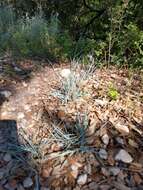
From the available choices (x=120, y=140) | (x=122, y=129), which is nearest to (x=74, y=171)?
(x=120, y=140)

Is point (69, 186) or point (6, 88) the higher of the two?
point (6, 88)

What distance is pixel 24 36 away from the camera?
492cm

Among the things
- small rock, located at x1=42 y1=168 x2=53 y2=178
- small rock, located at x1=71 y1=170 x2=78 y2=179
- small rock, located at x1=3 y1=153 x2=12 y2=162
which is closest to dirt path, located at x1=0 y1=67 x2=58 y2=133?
small rock, located at x1=3 y1=153 x2=12 y2=162

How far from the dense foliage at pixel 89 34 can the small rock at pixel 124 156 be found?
1596 millimetres

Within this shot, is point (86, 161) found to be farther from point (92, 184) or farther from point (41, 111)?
point (41, 111)

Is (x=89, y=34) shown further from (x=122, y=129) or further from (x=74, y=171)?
(x=74, y=171)

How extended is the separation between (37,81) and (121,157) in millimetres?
1372

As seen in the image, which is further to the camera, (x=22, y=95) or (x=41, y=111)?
(x=22, y=95)

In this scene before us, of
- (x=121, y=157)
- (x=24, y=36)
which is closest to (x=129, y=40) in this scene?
(x=24, y=36)

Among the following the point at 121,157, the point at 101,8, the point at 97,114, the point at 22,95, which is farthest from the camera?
the point at 101,8

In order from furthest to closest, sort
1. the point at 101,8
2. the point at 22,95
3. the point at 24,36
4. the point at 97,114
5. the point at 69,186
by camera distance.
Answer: the point at 101,8 → the point at 24,36 → the point at 22,95 → the point at 97,114 → the point at 69,186

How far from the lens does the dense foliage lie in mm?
4461

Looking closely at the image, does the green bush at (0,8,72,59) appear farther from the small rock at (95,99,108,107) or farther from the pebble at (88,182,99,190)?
the pebble at (88,182,99,190)

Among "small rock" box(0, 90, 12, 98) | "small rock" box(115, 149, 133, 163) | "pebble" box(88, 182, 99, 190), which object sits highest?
"small rock" box(0, 90, 12, 98)
